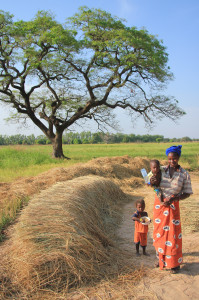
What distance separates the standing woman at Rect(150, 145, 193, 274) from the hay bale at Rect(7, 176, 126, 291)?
27.6 inches

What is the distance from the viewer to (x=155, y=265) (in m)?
2.99

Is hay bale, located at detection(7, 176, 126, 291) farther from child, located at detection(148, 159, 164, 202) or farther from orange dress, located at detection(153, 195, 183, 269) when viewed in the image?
child, located at detection(148, 159, 164, 202)

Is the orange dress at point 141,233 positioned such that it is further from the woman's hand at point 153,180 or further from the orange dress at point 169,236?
the woman's hand at point 153,180

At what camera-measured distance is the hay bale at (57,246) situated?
2.58m

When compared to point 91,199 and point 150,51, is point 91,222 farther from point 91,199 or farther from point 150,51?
point 150,51

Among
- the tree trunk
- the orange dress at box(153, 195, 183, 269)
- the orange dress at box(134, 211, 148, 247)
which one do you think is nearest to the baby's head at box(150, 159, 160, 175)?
the orange dress at box(153, 195, 183, 269)

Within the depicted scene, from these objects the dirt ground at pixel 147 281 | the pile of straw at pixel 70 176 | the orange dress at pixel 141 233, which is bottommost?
the dirt ground at pixel 147 281

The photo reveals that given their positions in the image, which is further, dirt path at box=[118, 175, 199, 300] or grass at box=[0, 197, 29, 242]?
grass at box=[0, 197, 29, 242]

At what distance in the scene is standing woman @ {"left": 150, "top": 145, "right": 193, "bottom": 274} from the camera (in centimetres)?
280

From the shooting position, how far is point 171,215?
112 inches

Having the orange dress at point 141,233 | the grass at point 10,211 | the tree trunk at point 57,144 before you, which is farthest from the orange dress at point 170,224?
the tree trunk at point 57,144

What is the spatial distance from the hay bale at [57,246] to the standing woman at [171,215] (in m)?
0.70

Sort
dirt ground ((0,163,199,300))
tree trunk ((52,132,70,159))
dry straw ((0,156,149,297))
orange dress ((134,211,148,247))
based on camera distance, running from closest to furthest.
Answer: dirt ground ((0,163,199,300)) < dry straw ((0,156,149,297)) < orange dress ((134,211,148,247)) < tree trunk ((52,132,70,159))

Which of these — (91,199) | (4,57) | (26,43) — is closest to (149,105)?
(26,43)
